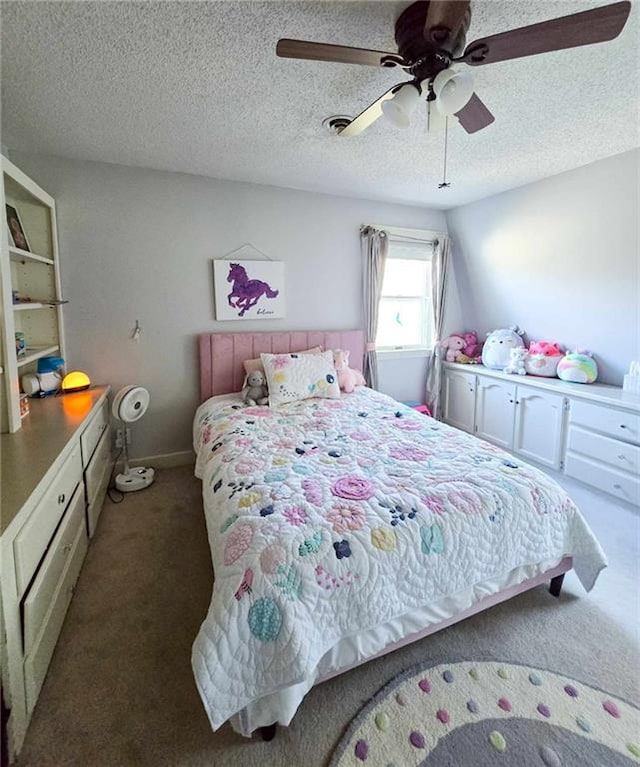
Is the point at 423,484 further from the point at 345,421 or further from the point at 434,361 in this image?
the point at 434,361

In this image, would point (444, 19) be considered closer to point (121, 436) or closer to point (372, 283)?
point (372, 283)

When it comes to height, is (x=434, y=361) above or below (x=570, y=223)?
below

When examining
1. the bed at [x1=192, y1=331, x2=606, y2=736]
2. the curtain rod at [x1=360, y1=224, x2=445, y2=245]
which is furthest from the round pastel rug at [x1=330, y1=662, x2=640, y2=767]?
the curtain rod at [x1=360, y1=224, x2=445, y2=245]

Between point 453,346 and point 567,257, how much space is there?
1399 mm

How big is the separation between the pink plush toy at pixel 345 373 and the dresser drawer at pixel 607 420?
1773 mm

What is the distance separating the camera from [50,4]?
1.34 meters

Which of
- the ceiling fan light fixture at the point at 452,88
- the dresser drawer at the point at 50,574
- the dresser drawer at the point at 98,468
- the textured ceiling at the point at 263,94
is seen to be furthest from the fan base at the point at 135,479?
the ceiling fan light fixture at the point at 452,88

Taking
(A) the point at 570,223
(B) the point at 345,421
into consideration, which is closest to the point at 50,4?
(B) the point at 345,421

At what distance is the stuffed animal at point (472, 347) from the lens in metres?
4.22

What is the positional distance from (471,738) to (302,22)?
268cm

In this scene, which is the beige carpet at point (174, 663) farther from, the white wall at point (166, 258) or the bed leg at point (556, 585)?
the white wall at point (166, 258)

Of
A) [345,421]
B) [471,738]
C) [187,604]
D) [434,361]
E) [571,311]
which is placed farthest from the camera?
[434,361]

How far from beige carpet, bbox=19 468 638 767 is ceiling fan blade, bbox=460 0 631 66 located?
2.27 m

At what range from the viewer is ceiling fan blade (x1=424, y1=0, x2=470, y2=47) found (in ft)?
3.53
